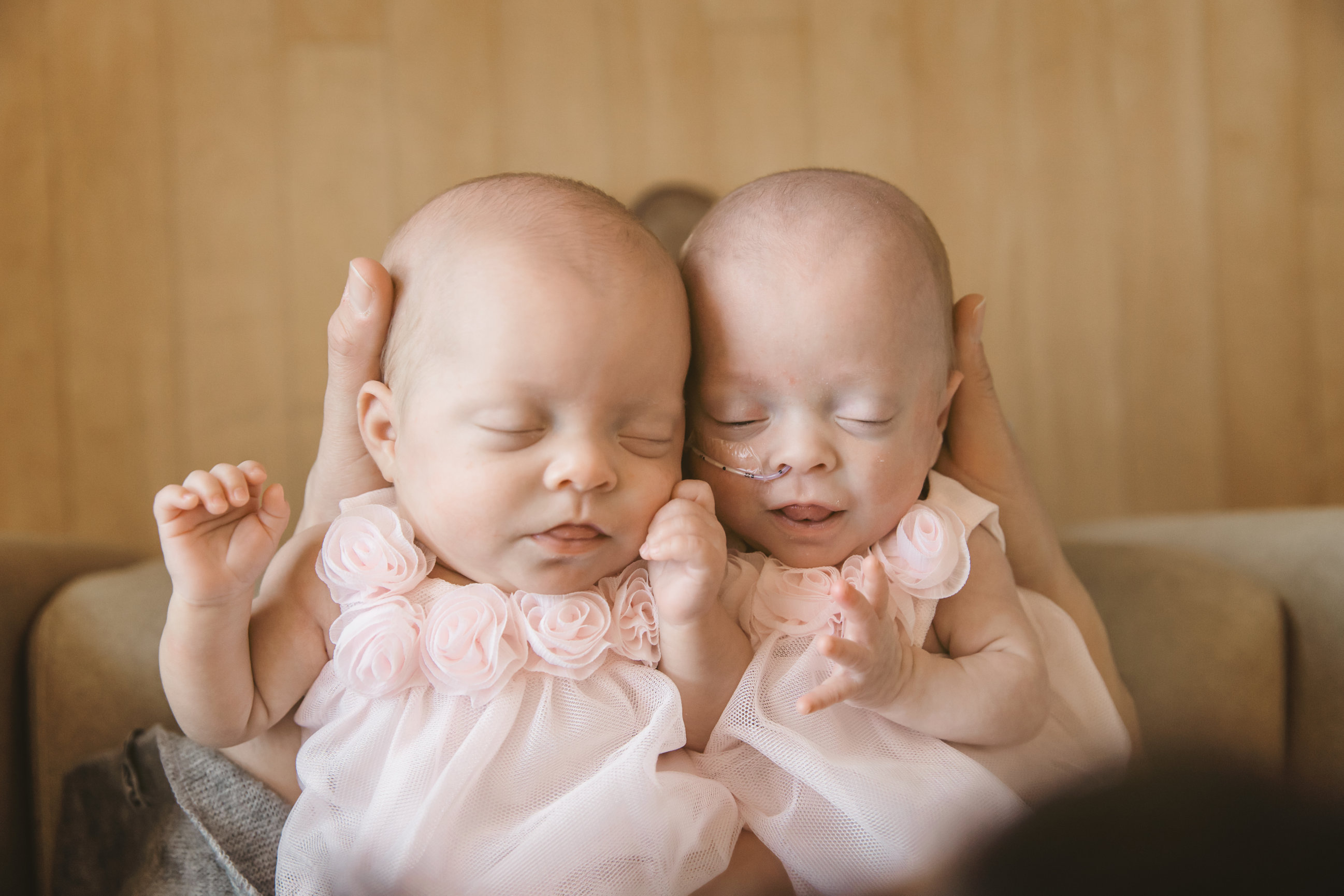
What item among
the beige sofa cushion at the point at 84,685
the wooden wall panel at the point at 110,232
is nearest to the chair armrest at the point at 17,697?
the beige sofa cushion at the point at 84,685

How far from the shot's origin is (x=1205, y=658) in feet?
4.43

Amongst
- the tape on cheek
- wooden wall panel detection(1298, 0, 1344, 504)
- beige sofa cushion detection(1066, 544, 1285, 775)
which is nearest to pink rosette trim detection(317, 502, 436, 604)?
the tape on cheek

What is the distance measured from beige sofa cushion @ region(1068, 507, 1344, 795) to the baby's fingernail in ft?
4.51

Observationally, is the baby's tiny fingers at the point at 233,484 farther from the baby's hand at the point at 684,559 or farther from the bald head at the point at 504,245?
the baby's hand at the point at 684,559

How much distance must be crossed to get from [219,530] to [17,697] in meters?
0.67

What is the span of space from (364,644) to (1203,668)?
116 centimetres

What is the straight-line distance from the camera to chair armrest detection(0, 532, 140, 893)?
129cm

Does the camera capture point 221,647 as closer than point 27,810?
Yes

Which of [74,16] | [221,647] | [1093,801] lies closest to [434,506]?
[221,647]

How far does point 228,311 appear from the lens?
217cm

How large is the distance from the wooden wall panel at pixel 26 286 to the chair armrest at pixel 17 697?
2.90 ft

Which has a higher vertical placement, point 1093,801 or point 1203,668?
point 1093,801

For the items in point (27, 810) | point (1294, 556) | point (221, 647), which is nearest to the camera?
point (221, 647)

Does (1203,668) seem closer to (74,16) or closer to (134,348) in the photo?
(134,348)
